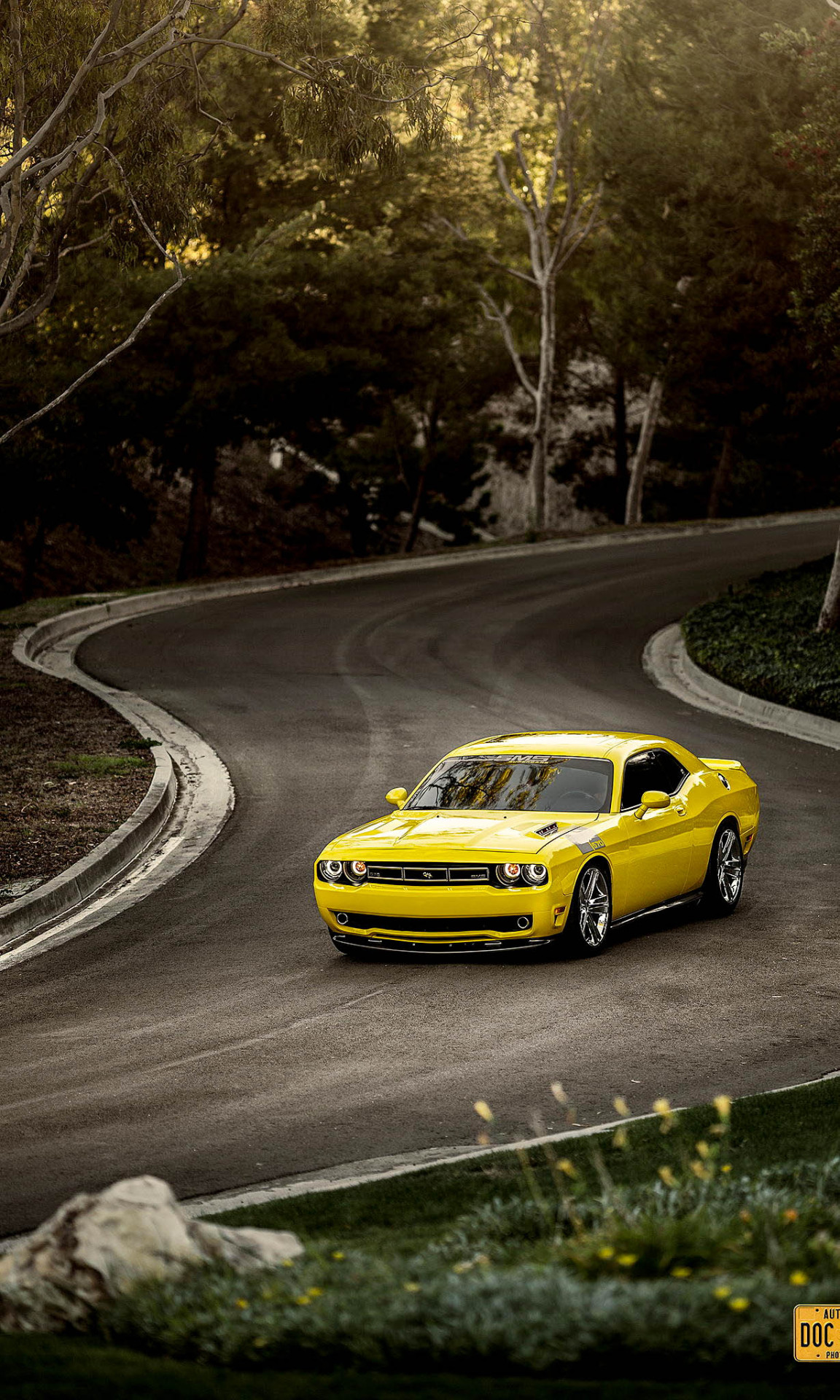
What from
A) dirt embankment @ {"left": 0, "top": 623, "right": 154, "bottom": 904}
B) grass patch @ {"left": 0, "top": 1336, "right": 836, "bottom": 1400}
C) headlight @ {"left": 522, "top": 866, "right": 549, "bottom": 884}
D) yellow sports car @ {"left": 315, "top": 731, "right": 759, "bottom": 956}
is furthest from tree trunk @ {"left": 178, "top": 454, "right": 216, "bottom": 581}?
grass patch @ {"left": 0, "top": 1336, "right": 836, "bottom": 1400}

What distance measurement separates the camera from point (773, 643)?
2581 centimetres

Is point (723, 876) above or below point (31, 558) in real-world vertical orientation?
above

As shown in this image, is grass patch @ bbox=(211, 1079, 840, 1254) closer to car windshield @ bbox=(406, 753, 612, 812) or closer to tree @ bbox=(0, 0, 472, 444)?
car windshield @ bbox=(406, 753, 612, 812)

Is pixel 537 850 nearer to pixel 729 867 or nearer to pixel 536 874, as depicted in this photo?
pixel 536 874

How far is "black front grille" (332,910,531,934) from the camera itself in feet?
33.3

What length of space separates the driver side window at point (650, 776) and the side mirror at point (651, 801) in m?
0.15

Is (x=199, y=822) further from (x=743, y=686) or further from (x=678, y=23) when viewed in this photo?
(x=678, y=23)

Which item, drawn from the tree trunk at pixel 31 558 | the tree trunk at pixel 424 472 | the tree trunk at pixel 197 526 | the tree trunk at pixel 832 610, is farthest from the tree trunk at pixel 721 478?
the tree trunk at pixel 832 610

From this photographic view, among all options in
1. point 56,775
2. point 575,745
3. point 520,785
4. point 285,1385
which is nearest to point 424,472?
point 56,775

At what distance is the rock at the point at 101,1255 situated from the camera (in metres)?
4.19

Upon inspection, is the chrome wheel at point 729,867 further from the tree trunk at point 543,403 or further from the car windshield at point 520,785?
the tree trunk at point 543,403

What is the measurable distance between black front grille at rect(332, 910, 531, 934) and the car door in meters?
0.98

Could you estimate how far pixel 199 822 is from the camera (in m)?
15.3

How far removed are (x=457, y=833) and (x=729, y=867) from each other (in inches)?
102
